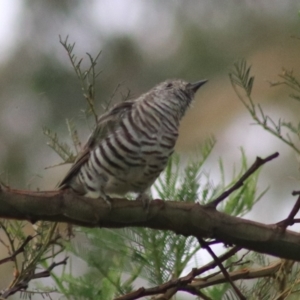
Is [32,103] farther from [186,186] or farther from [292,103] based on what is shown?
[186,186]

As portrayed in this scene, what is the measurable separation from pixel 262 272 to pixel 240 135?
2.35 meters

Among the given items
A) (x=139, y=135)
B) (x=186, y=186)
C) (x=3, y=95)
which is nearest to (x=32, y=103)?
(x=3, y=95)

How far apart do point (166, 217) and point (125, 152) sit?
1.73 ft

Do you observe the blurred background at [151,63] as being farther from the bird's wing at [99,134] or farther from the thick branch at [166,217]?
the thick branch at [166,217]

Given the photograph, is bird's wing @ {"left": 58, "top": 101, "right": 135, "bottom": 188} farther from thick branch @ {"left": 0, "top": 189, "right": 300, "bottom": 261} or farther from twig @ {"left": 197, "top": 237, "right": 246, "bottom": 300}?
twig @ {"left": 197, "top": 237, "right": 246, "bottom": 300}

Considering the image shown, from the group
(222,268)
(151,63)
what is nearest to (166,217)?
(222,268)

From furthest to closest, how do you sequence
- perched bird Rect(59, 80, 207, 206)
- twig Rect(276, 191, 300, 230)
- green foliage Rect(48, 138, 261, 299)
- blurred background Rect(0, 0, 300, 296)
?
blurred background Rect(0, 0, 300, 296) → perched bird Rect(59, 80, 207, 206) → green foliage Rect(48, 138, 261, 299) → twig Rect(276, 191, 300, 230)

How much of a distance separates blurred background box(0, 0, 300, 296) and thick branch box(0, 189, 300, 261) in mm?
2107

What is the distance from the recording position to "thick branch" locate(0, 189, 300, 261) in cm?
110

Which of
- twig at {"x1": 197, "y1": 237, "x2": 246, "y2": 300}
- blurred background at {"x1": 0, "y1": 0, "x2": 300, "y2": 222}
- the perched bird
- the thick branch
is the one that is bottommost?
twig at {"x1": 197, "y1": 237, "x2": 246, "y2": 300}

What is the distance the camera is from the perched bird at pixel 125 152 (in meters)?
1.66

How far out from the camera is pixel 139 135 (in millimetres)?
1687

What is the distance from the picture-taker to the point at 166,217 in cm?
115

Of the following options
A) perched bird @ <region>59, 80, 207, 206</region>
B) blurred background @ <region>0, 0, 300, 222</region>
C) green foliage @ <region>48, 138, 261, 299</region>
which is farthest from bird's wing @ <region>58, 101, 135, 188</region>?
blurred background @ <region>0, 0, 300, 222</region>
